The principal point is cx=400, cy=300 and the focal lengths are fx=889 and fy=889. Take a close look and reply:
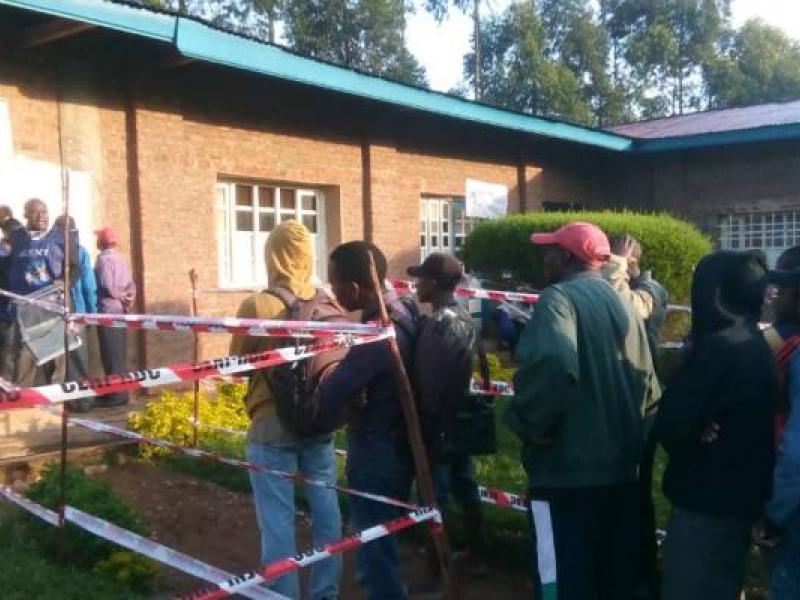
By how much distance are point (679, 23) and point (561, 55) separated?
227 inches

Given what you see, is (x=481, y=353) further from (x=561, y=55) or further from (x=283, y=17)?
(x=561, y=55)

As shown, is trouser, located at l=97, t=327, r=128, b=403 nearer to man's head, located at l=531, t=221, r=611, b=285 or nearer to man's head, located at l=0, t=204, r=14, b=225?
man's head, located at l=0, t=204, r=14, b=225

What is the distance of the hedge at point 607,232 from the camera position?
1251 cm

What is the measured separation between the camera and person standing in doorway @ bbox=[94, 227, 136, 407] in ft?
26.6

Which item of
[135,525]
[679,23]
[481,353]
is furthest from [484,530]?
[679,23]

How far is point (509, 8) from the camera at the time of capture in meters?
38.8

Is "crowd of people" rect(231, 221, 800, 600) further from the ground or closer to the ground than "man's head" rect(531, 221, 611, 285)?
Answer: closer to the ground

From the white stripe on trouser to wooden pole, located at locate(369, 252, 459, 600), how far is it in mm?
430

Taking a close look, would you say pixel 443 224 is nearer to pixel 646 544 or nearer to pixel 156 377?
pixel 646 544

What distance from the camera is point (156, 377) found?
3381 millimetres

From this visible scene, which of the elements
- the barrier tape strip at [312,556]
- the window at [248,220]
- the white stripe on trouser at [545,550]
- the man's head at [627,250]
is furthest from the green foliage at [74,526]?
the window at [248,220]

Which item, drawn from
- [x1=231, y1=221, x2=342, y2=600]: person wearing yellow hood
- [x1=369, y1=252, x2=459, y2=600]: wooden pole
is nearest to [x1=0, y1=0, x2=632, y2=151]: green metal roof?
[x1=231, y1=221, x2=342, y2=600]: person wearing yellow hood

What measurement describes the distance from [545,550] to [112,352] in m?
5.73

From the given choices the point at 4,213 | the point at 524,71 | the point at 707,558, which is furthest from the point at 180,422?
the point at 524,71
